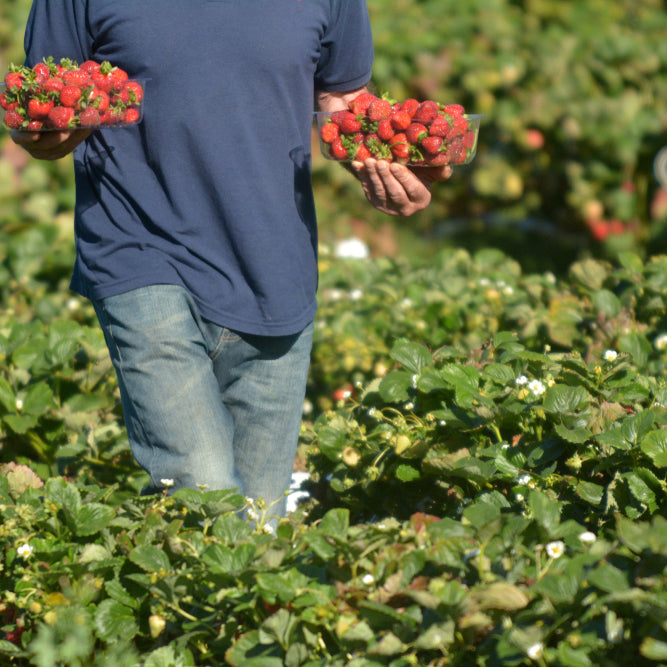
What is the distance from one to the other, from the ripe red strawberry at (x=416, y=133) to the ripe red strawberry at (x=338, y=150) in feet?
0.46

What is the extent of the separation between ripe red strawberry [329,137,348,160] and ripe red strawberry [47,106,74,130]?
1.82 feet

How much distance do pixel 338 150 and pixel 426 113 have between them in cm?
20

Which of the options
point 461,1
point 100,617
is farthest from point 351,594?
point 461,1

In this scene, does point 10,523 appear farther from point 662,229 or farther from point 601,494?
point 662,229

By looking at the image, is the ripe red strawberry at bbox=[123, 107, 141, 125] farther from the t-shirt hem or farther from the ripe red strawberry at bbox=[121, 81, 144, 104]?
the t-shirt hem

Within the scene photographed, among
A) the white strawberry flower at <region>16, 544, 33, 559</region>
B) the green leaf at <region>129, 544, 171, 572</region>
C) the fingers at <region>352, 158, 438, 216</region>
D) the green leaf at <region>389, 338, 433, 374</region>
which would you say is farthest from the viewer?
the green leaf at <region>389, 338, 433, 374</region>

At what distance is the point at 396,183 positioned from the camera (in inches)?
81.6

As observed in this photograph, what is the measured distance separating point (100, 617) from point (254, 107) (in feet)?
3.40

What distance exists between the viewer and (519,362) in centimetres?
227

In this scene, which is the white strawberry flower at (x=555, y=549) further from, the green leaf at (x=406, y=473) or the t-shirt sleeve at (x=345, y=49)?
the t-shirt sleeve at (x=345, y=49)

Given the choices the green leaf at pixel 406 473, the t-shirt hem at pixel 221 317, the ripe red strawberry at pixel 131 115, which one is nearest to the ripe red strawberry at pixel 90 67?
the ripe red strawberry at pixel 131 115

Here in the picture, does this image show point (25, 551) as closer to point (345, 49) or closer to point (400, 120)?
point (400, 120)

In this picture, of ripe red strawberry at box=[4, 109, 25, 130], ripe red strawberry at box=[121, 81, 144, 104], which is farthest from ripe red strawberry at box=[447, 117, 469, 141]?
ripe red strawberry at box=[4, 109, 25, 130]

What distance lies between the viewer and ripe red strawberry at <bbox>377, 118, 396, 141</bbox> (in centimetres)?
206
